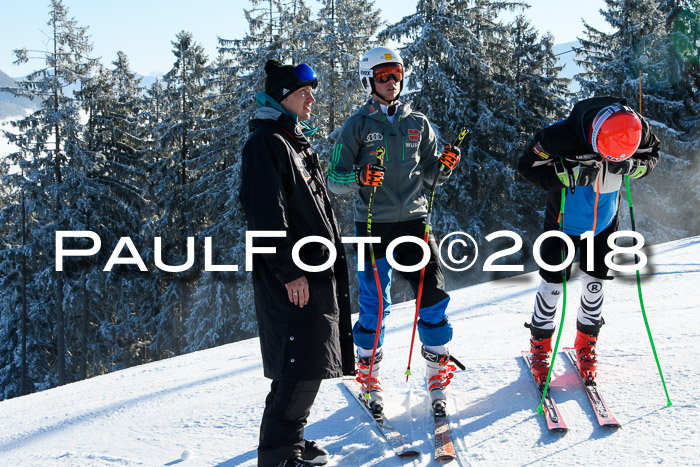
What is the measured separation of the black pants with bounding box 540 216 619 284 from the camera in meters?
3.34

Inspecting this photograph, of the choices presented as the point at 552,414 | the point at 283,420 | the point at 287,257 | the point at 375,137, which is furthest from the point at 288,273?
the point at 552,414

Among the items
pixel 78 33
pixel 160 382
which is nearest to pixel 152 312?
pixel 78 33

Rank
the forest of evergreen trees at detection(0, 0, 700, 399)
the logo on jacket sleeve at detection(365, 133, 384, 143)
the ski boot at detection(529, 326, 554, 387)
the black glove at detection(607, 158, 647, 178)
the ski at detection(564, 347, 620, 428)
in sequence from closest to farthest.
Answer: the ski at detection(564, 347, 620, 428) → the black glove at detection(607, 158, 647, 178) → the logo on jacket sleeve at detection(365, 133, 384, 143) → the ski boot at detection(529, 326, 554, 387) → the forest of evergreen trees at detection(0, 0, 700, 399)

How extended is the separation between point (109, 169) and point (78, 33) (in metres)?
6.06

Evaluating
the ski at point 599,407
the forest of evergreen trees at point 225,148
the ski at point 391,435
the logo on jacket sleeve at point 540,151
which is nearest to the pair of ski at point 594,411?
the ski at point 599,407

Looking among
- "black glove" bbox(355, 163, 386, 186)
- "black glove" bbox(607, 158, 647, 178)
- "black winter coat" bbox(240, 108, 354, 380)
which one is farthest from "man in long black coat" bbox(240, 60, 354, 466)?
"black glove" bbox(607, 158, 647, 178)

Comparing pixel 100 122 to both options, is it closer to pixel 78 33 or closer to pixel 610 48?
pixel 78 33

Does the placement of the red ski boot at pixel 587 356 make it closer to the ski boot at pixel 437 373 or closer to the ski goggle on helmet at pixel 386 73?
the ski boot at pixel 437 373

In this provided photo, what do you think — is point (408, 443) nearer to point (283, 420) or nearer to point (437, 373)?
point (437, 373)

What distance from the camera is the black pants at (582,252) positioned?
3.34 m

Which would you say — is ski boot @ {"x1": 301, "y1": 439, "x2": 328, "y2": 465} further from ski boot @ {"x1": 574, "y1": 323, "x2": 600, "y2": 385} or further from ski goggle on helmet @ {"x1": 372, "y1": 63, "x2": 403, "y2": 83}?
ski goggle on helmet @ {"x1": 372, "y1": 63, "x2": 403, "y2": 83}

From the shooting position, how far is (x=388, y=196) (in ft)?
11.0

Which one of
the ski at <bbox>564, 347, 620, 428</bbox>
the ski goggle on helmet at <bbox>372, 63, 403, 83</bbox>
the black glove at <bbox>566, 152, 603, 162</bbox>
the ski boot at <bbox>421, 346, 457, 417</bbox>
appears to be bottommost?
the ski at <bbox>564, 347, 620, 428</bbox>

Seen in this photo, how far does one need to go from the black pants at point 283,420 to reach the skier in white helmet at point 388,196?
34.8 inches
